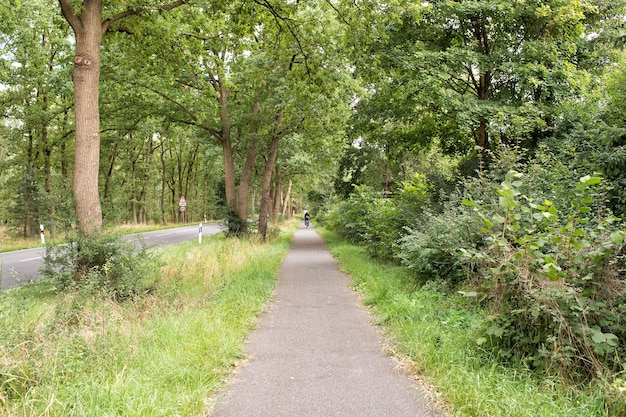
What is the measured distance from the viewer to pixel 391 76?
39.3ft

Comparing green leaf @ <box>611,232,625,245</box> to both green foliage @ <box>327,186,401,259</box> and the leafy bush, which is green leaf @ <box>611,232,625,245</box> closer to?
the leafy bush

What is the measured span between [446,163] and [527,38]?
12856mm

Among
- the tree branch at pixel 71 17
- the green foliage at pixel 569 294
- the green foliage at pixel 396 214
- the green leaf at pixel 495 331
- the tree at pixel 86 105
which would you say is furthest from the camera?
the green foliage at pixel 396 214

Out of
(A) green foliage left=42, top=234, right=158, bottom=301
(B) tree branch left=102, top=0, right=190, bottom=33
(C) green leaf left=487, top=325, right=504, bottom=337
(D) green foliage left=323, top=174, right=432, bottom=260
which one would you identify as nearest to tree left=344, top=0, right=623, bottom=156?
(D) green foliage left=323, top=174, right=432, bottom=260

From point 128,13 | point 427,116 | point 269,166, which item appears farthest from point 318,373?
point 269,166

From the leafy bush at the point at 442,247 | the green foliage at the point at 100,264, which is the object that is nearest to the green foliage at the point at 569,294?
the leafy bush at the point at 442,247

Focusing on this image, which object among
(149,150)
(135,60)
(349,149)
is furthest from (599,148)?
(149,150)

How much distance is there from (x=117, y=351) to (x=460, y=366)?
11.9 ft

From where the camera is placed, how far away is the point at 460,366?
4039 millimetres

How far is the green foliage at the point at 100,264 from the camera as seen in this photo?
620cm

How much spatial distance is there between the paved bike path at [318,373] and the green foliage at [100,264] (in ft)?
7.20

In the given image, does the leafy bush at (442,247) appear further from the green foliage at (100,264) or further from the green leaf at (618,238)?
the green foliage at (100,264)

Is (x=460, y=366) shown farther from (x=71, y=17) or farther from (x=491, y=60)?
(x=491, y=60)

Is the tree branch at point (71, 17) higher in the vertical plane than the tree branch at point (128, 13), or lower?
lower
